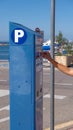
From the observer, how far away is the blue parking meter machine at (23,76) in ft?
15.3

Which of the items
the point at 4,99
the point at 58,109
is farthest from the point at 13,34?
the point at 4,99

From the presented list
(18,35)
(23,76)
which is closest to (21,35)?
(18,35)

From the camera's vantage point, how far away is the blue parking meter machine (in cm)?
467

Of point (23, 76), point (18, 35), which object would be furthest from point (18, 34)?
point (23, 76)

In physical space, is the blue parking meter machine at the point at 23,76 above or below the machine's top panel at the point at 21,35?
below

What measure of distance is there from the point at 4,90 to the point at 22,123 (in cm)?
939

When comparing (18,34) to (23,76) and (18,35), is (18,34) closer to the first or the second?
(18,35)

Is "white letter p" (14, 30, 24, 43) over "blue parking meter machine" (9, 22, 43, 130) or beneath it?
over

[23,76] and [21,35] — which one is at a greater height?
[21,35]

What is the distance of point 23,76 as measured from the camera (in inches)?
186

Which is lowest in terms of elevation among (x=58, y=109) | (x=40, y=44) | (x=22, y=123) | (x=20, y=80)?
(x=58, y=109)

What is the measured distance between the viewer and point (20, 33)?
4.65 meters

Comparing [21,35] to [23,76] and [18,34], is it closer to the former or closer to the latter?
[18,34]

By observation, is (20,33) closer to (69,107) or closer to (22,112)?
(22,112)
